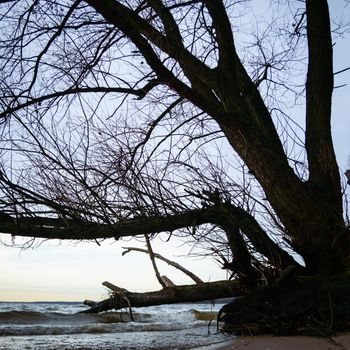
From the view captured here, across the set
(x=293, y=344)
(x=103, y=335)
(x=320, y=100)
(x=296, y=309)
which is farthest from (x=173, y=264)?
(x=320, y=100)

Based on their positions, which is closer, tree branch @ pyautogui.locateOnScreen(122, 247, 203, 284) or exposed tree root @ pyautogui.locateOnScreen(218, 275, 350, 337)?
exposed tree root @ pyautogui.locateOnScreen(218, 275, 350, 337)

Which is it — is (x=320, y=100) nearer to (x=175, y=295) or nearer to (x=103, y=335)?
(x=175, y=295)

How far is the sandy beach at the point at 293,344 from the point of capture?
7.69 ft

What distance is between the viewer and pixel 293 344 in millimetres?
2561

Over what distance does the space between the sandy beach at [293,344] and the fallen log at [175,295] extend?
114cm

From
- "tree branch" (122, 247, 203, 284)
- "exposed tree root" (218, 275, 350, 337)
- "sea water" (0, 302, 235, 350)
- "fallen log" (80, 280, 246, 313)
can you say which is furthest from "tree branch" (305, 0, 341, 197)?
"sea water" (0, 302, 235, 350)

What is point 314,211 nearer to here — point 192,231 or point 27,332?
point 192,231

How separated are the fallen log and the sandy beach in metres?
1.14

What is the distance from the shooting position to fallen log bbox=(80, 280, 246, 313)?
405 cm

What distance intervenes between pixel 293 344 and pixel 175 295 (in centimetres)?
170

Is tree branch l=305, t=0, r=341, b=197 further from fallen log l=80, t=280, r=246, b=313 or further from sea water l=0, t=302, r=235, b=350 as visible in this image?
sea water l=0, t=302, r=235, b=350

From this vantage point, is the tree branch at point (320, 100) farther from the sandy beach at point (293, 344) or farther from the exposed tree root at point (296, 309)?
the sandy beach at point (293, 344)

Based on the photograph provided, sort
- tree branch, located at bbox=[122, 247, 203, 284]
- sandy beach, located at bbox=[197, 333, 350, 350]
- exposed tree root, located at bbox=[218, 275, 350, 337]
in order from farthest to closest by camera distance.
Answer: tree branch, located at bbox=[122, 247, 203, 284]
exposed tree root, located at bbox=[218, 275, 350, 337]
sandy beach, located at bbox=[197, 333, 350, 350]

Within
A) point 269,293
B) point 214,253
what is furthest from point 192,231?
point 269,293
